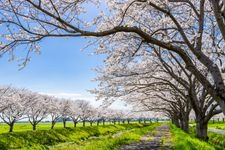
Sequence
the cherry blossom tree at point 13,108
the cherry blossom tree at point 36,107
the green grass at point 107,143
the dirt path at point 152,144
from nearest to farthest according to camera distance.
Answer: the green grass at point 107,143, the dirt path at point 152,144, the cherry blossom tree at point 13,108, the cherry blossom tree at point 36,107

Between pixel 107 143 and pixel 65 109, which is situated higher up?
pixel 65 109

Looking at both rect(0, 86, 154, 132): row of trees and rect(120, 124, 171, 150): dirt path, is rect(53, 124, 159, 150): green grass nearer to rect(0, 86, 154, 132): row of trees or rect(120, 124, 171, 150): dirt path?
rect(120, 124, 171, 150): dirt path

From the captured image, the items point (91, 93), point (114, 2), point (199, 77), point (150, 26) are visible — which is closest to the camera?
point (199, 77)

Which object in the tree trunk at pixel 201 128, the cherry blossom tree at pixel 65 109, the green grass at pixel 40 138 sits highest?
the cherry blossom tree at pixel 65 109

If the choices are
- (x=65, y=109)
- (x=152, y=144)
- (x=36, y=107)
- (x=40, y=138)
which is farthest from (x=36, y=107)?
(x=152, y=144)

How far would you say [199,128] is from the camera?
883 inches

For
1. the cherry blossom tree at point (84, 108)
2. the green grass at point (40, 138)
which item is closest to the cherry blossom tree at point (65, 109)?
the cherry blossom tree at point (84, 108)

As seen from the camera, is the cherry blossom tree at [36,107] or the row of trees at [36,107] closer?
the row of trees at [36,107]

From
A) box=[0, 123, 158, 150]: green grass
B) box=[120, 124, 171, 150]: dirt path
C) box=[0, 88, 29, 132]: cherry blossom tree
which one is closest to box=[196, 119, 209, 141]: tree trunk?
box=[120, 124, 171, 150]: dirt path

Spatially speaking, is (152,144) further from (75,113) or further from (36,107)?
(75,113)

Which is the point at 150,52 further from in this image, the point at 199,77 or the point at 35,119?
the point at 35,119

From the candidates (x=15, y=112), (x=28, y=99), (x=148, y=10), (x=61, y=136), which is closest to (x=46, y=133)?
(x=61, y=136)

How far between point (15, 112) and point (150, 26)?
190 ft

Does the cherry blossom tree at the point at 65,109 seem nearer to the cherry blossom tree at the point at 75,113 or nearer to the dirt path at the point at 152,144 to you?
the cherry blossom tree at the point at 75,113
